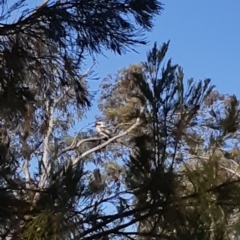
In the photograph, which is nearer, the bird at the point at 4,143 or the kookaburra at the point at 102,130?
the bird at the point at 4,143

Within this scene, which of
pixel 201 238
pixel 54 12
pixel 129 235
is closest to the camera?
pixel 201 238

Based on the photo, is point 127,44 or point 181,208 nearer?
point 181,208

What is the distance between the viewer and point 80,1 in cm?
275

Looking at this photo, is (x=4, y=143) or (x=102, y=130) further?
(x=102, y=130)

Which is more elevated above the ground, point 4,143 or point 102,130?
point 102,130

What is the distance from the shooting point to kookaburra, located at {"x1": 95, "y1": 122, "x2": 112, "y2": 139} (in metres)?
6.77

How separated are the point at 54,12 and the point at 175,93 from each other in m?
0.75

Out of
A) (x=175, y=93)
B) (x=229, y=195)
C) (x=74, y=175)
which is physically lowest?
(x=229, y=195)

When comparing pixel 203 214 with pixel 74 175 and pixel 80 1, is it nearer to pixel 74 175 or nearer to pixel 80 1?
pixel 74 175

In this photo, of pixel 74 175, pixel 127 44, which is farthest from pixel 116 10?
pixel 74 175

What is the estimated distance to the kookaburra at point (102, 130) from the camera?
677 centimetres

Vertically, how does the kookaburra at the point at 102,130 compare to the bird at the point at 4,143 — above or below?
above

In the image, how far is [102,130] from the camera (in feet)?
22.7

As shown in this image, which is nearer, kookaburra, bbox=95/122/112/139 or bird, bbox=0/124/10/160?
bird, bbox=0/124/10/160
